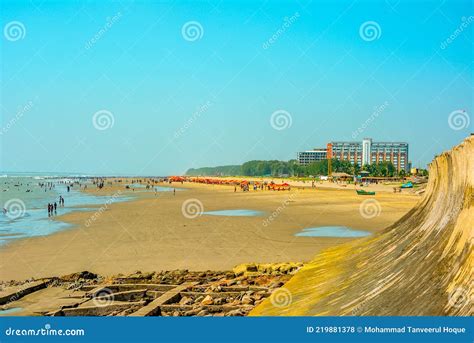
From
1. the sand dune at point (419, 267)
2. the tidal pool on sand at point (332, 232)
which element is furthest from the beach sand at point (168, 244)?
the sand dune at point (419, 267)

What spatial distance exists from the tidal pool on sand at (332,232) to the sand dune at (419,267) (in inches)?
712

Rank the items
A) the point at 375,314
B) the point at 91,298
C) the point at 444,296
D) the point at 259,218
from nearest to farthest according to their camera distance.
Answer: the point at 444,296
the point at 375,314
the point at 91,298
the point at 259,218

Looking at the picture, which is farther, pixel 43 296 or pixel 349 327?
pixel 43 296

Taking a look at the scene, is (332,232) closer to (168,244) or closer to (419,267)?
(168,244)

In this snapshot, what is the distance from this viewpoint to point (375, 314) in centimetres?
493

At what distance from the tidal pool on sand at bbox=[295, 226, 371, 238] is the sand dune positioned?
1807 centimetres

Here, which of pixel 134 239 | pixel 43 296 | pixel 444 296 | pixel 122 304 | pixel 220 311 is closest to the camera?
pixel 444 296

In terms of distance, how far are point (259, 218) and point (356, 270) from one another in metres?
28.1

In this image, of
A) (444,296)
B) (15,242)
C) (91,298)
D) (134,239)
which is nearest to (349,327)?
(444,296)

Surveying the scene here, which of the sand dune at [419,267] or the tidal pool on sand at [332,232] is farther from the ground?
the sand dune at [419,267]

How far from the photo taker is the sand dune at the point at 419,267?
4297 mm

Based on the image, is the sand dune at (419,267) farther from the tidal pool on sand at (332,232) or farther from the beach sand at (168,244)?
the tidal pool on sand at (332,232)

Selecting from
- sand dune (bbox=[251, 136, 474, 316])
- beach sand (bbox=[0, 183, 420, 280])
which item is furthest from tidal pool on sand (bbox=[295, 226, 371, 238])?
sand dune (bbox=[251, 136, 474, 316])

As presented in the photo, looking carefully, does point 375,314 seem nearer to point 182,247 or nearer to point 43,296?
point 43,296
